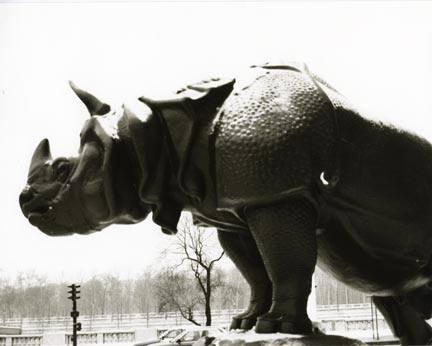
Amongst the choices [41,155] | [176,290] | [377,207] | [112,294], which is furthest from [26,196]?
[112,294]

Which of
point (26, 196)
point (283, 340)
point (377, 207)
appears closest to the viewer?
point (283, 340)

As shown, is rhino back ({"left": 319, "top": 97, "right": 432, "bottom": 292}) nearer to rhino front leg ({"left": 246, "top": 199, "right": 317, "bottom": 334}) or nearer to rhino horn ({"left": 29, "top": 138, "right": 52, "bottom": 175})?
rhino front leg ({"left": 246, "top": 199, "right": 317, "bottom": 334})

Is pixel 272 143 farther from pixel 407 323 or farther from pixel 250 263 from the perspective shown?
pixel 407 323

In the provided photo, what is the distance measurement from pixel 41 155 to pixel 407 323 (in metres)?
1.60

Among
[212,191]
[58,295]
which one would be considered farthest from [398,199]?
[58,295]

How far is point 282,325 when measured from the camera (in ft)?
6.14

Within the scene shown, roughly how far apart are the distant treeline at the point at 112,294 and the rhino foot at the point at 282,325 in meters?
18.6

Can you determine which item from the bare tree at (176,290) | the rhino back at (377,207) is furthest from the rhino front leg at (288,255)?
the bare tree at (176,290)

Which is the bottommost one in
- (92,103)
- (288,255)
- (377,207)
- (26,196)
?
(288,255)

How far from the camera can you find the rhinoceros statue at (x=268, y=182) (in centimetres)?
192

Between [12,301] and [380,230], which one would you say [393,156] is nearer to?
[380,230]

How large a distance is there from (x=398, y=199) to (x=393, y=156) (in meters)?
0.15

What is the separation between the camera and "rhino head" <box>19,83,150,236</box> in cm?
217

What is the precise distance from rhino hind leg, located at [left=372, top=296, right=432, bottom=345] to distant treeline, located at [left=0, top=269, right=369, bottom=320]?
18.0 meters
